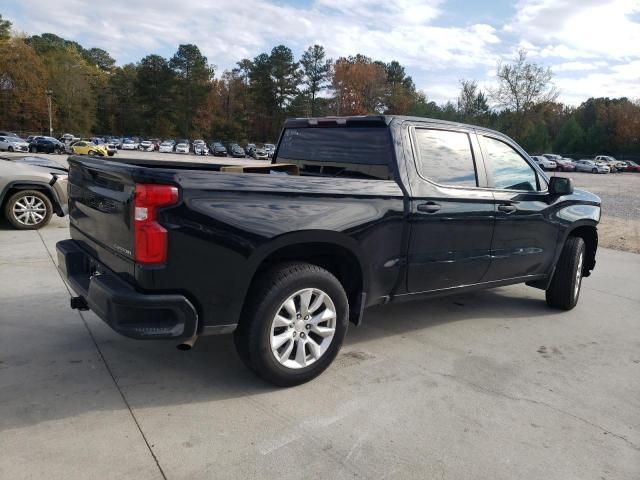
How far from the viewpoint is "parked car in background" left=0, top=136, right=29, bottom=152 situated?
129ft

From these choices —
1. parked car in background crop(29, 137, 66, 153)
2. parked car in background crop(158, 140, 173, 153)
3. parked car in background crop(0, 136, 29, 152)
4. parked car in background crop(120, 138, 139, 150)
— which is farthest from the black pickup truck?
parked car in background crop(120, 138, 139, 150)

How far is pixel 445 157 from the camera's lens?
4258 mm

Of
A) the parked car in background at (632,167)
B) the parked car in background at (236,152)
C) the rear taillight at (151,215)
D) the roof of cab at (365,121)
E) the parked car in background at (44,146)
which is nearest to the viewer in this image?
the rear taillight at (151,215)

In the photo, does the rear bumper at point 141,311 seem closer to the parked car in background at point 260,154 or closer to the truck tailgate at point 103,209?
the truck tailgate at point 103,209

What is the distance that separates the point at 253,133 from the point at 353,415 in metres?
88.0

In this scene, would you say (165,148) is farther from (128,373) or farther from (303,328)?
(303,328)

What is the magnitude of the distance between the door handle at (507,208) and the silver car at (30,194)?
6.98m

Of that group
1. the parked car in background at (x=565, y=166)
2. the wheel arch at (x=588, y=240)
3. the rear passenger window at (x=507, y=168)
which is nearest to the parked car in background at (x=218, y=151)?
the parked car in background at (x=565, y=166)

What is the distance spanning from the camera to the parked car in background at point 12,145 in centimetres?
3934

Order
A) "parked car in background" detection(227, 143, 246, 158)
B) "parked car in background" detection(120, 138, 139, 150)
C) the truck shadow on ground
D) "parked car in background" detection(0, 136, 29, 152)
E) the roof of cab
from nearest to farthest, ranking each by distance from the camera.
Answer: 1. the truck shadow on ground
2. the roof of cab
3. "parked car in background" detection(0, 136, 29, 152)
4. "parked car in background" detection(120, 138, 139, 150)
5. "parked car in background" detection(227, 143, 246, 158)

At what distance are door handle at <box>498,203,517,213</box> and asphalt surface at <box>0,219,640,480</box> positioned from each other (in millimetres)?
1142

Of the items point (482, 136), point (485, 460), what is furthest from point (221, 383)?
point (482, 136)

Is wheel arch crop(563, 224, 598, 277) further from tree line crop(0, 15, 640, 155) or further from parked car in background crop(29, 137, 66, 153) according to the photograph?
tree line crop(0, 15, 640, 155)

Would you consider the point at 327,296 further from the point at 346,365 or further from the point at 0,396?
the point at 0,396
